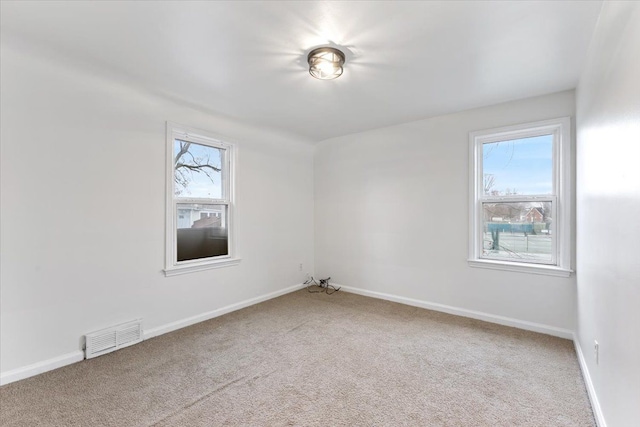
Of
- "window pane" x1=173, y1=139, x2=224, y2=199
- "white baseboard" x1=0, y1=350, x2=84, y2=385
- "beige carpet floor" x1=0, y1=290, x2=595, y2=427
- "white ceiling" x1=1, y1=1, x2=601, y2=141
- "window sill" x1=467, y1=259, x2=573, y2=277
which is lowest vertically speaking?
"beige carpet floor" x1=0, y1=290, x2=595, y2=427

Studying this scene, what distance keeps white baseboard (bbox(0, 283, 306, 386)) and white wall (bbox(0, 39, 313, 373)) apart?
44 millimetres

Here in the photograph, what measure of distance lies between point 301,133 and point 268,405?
356cm

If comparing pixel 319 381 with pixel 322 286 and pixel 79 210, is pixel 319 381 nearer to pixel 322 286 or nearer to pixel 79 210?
pixel 79 210

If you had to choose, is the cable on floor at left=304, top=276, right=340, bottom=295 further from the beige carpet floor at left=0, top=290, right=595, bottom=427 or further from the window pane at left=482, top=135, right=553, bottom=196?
the window pane at left=482, top=135, right=553, bottom=196

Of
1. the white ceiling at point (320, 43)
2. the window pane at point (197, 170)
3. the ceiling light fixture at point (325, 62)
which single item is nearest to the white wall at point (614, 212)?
the white ceiling at point (320, 43)

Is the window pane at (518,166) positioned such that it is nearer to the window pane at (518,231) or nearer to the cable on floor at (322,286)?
the window pane at (518,231)

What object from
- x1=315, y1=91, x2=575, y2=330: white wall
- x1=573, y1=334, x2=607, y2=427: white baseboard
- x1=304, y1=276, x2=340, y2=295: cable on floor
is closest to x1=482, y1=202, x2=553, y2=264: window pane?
x1=315, y1=91, x2=575, y2=330: white wall

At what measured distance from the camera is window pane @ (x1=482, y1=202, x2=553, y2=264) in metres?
3.07

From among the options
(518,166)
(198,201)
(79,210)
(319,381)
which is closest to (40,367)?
(79,210)

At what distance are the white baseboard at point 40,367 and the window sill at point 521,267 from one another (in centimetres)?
405

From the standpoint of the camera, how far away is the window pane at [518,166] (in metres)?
3.06

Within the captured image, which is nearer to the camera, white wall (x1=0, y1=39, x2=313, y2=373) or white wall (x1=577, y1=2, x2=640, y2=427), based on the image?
white wall (x1=577, y1=2, x2=640, y2=427)

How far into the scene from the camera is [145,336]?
9.46 ft

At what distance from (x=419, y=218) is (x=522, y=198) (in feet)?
3.78
